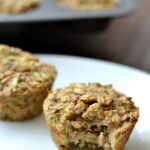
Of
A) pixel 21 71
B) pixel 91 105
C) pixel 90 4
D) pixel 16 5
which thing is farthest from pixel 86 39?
pixel 91 105

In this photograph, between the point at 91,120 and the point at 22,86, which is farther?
the point at 22,86

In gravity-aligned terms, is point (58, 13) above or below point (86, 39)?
above

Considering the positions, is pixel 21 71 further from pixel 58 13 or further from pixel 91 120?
pixel 58 13

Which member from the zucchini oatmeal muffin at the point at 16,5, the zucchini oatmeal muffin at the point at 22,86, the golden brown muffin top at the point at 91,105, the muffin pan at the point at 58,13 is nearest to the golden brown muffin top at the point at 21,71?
the zucchini oatmeal muffin at the point at 22,86

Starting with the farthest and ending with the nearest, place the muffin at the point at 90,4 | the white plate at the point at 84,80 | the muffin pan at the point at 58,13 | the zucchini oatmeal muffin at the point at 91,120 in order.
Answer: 1. the muffin at the point at 90,4
2. the muffin pan at the point at 58,13
3. the white plate at the point at 84,80
4. the zucchini oatmeal muffin at the point at 91,120

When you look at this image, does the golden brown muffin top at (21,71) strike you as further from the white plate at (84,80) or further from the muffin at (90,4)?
the muffin at (90,4)

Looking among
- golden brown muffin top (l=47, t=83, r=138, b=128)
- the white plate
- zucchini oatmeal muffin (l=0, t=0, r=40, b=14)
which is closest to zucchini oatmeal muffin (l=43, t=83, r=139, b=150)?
golden brown muffin top (l=47, t=83, r=138, b=128)

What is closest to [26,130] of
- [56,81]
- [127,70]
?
[56,81]

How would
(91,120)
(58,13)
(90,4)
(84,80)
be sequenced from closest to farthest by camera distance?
(91,120), (84,80), (58,13), (90,4)
